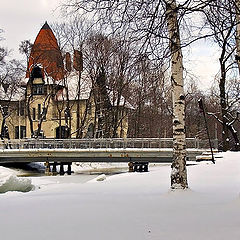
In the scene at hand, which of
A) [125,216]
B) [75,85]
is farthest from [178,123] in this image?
[75,85]

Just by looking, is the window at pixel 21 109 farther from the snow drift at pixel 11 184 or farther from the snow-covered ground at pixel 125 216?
the snow-covered ground at pixel 125 216

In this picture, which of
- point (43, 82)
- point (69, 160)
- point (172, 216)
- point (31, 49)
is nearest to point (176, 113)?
point (172, 216)

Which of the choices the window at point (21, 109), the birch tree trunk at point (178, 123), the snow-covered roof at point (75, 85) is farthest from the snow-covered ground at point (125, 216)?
the window at point (21, 109)

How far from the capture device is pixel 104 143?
120 feet

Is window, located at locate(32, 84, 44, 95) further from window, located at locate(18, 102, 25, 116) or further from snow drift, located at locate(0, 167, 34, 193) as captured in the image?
snow drift, located at locate(0, 167, 34, 193)

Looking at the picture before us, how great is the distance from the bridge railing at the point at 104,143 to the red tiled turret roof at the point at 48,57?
1139 centimetres

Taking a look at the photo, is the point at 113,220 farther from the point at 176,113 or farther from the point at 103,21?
the point at 103,21

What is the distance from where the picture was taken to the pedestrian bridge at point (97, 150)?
35.0m

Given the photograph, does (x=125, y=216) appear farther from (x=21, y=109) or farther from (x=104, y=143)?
(x=21, y=109)

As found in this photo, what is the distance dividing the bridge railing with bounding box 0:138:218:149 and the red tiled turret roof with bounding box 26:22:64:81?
11390mm

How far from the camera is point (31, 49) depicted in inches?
1970

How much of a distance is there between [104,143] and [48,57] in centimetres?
1545

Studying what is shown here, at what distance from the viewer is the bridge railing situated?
3484 cm

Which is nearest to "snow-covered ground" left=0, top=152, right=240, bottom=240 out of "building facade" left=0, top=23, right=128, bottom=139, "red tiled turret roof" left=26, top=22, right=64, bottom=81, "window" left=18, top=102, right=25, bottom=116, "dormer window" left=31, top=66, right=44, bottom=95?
"building facade" left=0, top=23, right=128, bottom=139
